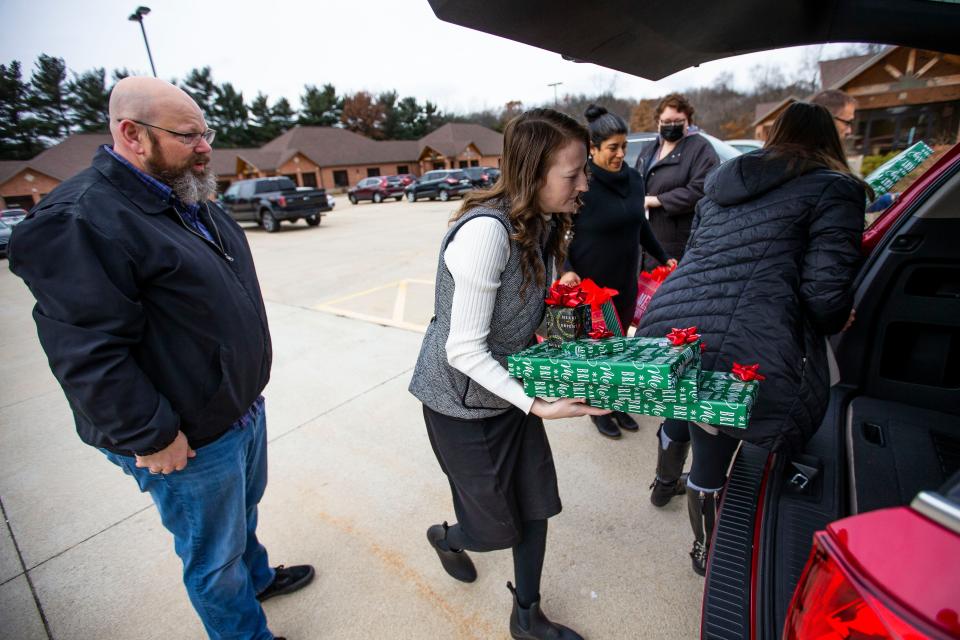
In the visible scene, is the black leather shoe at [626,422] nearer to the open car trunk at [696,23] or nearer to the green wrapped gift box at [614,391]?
the green wrapped gift box at [614,391]

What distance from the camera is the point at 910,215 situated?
2.04 meters

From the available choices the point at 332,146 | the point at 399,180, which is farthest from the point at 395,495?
the point at 332,146

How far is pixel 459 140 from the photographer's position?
49562 mm

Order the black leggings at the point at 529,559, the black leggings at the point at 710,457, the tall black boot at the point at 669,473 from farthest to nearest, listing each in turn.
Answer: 1. the tall black boot at the point at 669,473
2. the black leggings at the point at 710,457
3. the black leggings at the point at 529,559

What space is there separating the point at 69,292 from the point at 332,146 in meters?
51.0

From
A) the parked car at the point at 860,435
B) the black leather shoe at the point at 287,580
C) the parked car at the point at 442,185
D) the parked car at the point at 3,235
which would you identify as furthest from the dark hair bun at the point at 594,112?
the parked car at the point at 3,235

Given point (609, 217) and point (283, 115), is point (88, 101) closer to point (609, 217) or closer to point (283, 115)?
point (283, 115)

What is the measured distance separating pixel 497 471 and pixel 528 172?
37.7 inches

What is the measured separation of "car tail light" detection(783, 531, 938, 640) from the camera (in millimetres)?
613

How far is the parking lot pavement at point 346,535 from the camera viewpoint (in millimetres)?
2010

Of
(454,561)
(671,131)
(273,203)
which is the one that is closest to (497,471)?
(454,561)

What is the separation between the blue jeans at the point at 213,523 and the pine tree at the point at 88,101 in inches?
2221

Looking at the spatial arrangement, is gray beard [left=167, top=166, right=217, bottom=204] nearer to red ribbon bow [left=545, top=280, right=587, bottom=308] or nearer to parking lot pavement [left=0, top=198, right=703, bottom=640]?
red ribbon bow [left=545, top=280, right=587, bottom=308]

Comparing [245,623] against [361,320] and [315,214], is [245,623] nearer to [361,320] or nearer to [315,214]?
[361,320]
